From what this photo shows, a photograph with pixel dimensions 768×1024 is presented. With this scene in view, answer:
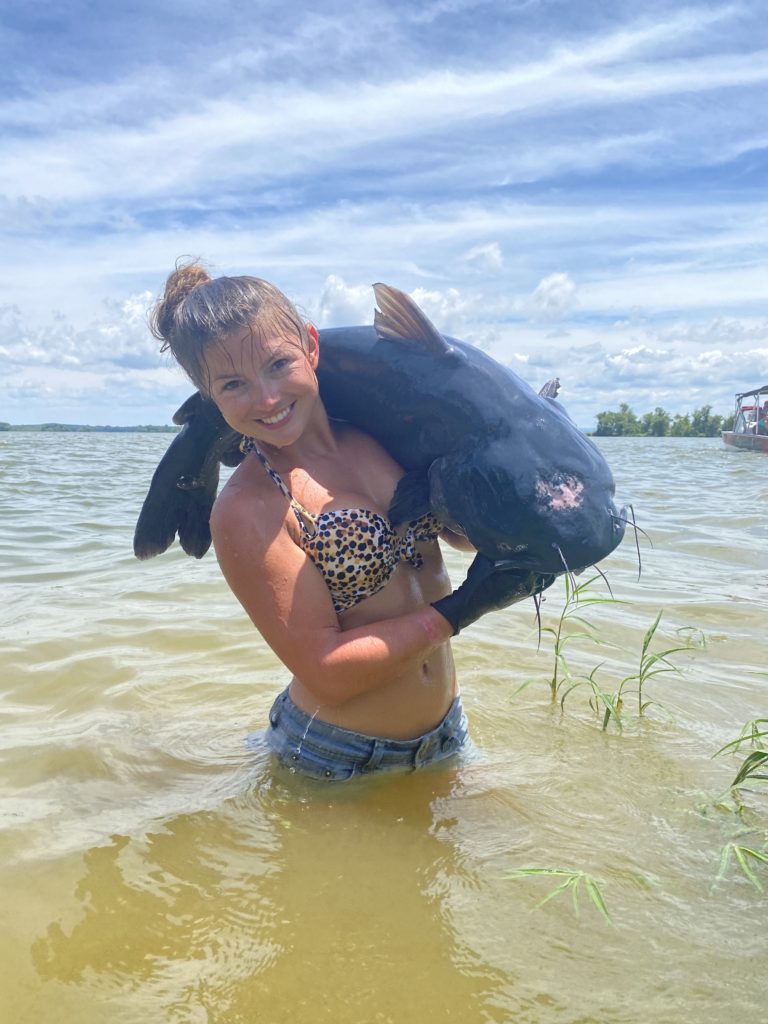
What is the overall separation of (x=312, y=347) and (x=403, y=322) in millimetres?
256

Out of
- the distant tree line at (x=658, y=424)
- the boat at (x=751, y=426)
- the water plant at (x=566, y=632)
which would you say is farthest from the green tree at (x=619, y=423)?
the water plant at (x=566, y=632)

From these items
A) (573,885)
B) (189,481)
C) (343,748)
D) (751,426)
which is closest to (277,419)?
(189,481)

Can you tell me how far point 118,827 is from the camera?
2.51 m

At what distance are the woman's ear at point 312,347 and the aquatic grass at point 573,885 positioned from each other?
1372 mm

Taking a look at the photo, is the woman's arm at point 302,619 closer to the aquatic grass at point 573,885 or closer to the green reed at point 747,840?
the aquatic grass at point 573,885

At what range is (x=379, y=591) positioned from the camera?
2.40 metres

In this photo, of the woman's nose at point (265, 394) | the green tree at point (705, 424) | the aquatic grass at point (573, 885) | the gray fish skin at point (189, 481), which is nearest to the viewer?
the aquatic grass at point (573, 885)

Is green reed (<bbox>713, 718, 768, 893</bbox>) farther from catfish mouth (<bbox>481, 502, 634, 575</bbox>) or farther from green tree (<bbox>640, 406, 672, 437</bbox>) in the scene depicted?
green tree (<bbox>640, 406, 672, 437</bbox>)

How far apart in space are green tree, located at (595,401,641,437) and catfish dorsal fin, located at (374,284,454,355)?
72.5 meters

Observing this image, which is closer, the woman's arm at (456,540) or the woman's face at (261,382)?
the woman's face at (261,382)

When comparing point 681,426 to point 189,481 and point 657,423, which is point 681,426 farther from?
point 189,481

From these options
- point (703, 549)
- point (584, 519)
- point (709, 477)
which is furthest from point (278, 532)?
point (709, 477)

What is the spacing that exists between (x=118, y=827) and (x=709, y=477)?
16.0 meters

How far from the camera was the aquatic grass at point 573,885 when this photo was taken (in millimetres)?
1861
